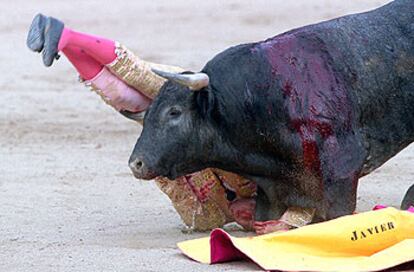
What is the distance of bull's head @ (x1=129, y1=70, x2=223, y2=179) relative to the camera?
646 centimetres

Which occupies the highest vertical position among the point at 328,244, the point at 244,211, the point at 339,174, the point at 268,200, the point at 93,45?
the point at 93,45

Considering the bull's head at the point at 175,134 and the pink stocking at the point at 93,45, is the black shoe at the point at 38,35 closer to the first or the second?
the pink stocking at the point at 93,45

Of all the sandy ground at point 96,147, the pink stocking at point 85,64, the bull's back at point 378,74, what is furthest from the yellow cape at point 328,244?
the pink stocking at point 85,64

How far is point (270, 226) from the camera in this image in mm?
6582

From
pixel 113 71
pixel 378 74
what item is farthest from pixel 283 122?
pixel 113 71

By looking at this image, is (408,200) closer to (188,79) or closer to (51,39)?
(188,79)

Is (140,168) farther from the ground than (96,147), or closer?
farther from the ground

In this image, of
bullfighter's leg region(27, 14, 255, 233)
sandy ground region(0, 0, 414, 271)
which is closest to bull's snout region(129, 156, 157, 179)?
sandy ground region(0, 0, 414, 271)

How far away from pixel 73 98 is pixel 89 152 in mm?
2353

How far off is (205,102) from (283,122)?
36 cm

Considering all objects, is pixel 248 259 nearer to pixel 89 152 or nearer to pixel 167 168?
pixel 167 168

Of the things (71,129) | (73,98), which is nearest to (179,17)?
(73,98)

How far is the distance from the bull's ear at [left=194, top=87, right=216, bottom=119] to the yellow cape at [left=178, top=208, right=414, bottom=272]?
614 millimetres

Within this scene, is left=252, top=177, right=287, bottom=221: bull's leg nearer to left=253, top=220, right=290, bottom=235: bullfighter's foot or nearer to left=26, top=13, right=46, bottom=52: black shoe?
left=253, top=220, right=290, bottom=235: bullfighter's foot
